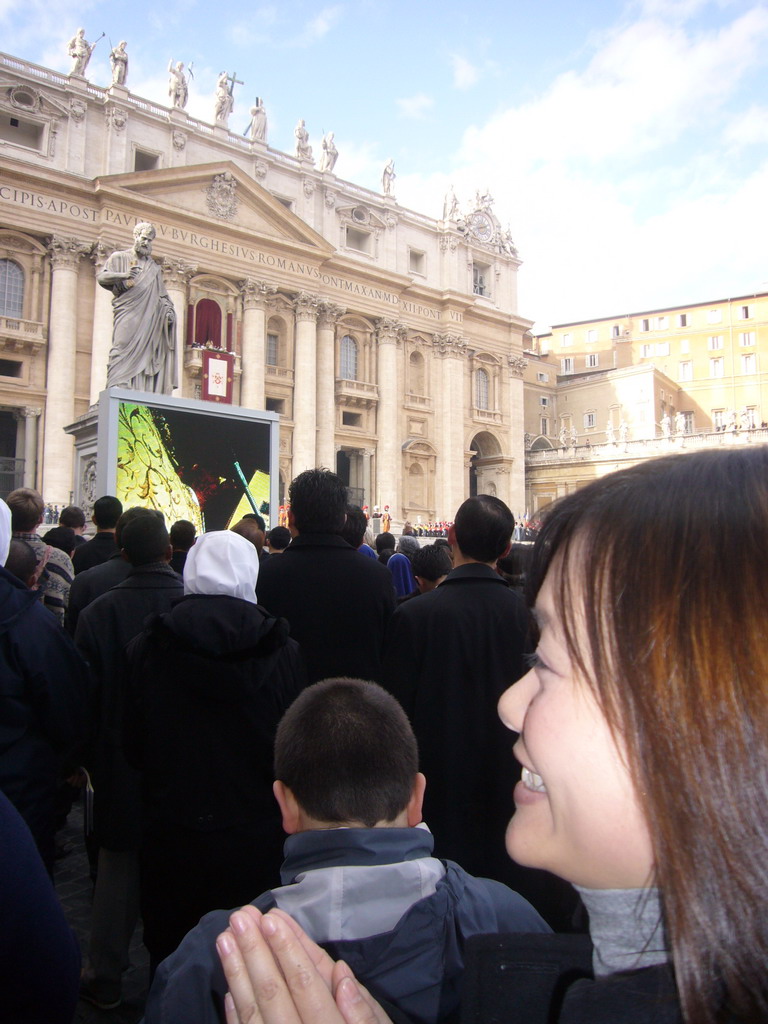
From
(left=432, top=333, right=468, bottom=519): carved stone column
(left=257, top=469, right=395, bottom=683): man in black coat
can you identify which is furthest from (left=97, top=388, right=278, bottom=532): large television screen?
(left=432, top=333, right=468, bottom=519): carved stone column

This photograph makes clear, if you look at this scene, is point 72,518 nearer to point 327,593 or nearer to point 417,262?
point 327,593

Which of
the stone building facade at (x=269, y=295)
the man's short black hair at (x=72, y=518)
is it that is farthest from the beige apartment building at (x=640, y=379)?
the man's short black hair at (x=72, y=518)

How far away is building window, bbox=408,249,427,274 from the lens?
111ft

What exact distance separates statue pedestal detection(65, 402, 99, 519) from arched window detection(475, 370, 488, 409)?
26960mm

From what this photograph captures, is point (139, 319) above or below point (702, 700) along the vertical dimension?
above

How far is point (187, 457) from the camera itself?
9.12 metres

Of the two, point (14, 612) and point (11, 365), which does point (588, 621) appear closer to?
point (14, 612)

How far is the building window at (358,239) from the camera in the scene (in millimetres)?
Answer: 31992

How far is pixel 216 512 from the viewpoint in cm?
945

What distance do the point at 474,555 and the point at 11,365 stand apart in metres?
25.0

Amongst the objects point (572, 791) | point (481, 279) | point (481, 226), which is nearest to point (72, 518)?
point (572, 791)

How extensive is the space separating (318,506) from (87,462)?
7.44m

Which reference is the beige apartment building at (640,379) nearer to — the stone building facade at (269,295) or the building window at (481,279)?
the stone building facade at (269,295)

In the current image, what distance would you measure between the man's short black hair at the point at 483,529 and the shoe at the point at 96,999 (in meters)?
2.44
